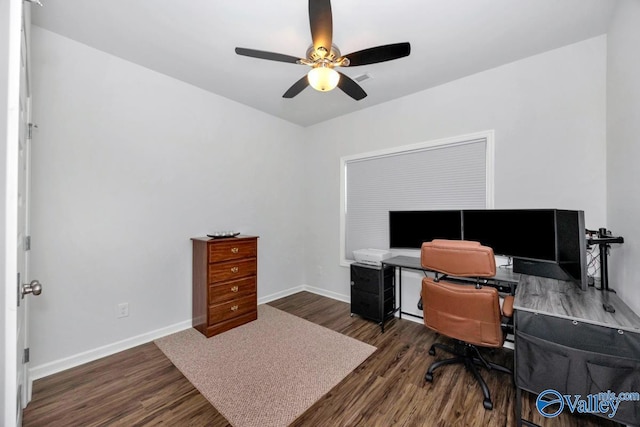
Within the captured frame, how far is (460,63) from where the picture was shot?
255cm

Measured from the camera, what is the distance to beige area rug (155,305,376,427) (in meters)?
1.78

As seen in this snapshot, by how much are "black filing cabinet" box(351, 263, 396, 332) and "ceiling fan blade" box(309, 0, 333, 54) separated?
231 centimetres

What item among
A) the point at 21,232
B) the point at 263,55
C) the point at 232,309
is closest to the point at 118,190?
the point at 21,232

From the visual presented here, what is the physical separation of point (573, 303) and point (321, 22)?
7.94 feet

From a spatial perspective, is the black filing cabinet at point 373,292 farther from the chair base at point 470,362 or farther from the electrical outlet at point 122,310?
the electrical outlet at point 122,310

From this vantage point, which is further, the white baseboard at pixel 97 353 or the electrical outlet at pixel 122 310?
the electrical outlet at pixel 122 310

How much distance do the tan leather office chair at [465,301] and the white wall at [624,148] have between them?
28.0 inches

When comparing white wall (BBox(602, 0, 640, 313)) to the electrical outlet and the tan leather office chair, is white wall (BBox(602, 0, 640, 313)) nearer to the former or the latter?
the tan leather office chair

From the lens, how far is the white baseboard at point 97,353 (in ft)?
6.77

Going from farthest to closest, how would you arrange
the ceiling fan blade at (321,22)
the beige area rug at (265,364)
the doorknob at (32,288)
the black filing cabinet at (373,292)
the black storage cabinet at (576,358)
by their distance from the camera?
the black filing cabinet at (373,292)
the beige area rug at (265,364)
the ceiling fan blade at (321,22)
the black storage cabinet at (576,358)
the doorknob at (32,288)

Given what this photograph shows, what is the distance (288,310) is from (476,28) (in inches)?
141

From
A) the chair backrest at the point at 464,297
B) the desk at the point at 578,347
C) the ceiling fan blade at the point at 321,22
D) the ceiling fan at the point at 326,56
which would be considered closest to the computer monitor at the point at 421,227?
the chair backrest at the point at 464,297

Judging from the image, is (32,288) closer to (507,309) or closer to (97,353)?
(97,353)

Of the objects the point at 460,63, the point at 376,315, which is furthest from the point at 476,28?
the point at 376,315
